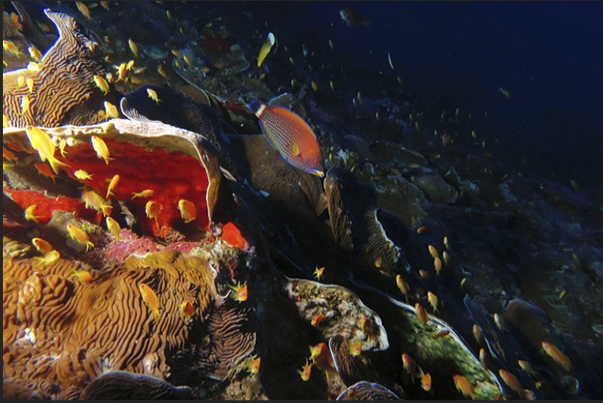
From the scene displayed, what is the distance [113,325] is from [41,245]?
0.67 meters

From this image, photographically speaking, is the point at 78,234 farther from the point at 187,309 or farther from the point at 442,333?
the point at 442,333

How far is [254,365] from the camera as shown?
1638 millimetres

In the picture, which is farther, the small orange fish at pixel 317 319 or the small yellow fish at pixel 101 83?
the small yellow fish at pixel 101 83

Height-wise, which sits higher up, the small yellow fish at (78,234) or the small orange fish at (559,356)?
the small yellow fish at (78,234)

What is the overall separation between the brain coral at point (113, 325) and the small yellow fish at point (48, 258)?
0.10 feet

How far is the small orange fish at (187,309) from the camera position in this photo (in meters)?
1.41

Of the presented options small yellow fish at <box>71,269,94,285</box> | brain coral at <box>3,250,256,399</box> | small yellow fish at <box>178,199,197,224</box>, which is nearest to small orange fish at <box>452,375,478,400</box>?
brain coral at <box>3,250,256,399</box>

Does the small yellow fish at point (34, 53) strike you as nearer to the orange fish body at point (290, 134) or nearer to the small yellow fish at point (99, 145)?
the small yellow fish at point (99, 145)

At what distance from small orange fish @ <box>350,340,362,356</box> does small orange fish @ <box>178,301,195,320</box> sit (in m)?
1.22

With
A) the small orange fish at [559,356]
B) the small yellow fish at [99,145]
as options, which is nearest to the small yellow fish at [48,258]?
the small yellow fish at [99,145]

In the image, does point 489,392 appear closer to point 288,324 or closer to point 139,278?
point 288,324

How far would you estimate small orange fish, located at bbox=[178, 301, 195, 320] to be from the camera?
1.41 m

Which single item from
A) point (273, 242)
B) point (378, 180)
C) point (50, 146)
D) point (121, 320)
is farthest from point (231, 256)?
point (378, 180)

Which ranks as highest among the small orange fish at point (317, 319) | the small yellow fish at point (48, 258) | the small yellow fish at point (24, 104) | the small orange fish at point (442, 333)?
the small yellow fish at point (24, 104)
